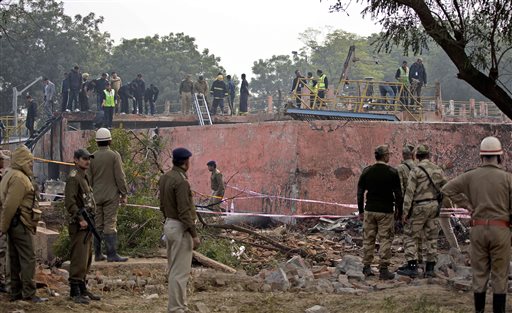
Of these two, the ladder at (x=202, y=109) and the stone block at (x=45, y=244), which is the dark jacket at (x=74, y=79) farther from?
the stone block at (x=45, y=244)

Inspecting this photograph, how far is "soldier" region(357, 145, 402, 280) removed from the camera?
10.7m

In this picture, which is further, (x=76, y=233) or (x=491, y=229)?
(x=76, y=233)

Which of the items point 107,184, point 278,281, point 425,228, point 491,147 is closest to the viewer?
point 491,147

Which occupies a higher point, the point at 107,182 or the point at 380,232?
the point at 107,182

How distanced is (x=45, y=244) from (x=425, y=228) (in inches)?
209

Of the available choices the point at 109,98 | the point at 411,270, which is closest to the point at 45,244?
the point at 411,270

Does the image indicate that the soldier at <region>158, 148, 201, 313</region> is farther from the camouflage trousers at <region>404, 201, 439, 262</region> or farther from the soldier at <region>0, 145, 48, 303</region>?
the camouflage trousers at <region>404, 201, 439, 262</region>

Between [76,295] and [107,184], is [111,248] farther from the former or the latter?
[76,295]

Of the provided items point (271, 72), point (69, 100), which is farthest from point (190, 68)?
point (69, 100)

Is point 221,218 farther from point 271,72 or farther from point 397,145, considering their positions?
point 271,72

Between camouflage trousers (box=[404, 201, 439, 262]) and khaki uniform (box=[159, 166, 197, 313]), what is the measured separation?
13.5 feet

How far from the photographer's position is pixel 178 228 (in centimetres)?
781

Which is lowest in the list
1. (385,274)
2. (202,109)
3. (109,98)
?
(385,274)

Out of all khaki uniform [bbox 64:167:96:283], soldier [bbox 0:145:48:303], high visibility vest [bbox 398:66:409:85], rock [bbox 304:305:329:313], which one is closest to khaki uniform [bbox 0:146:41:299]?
soldier [bbox 0:145:48:303]
